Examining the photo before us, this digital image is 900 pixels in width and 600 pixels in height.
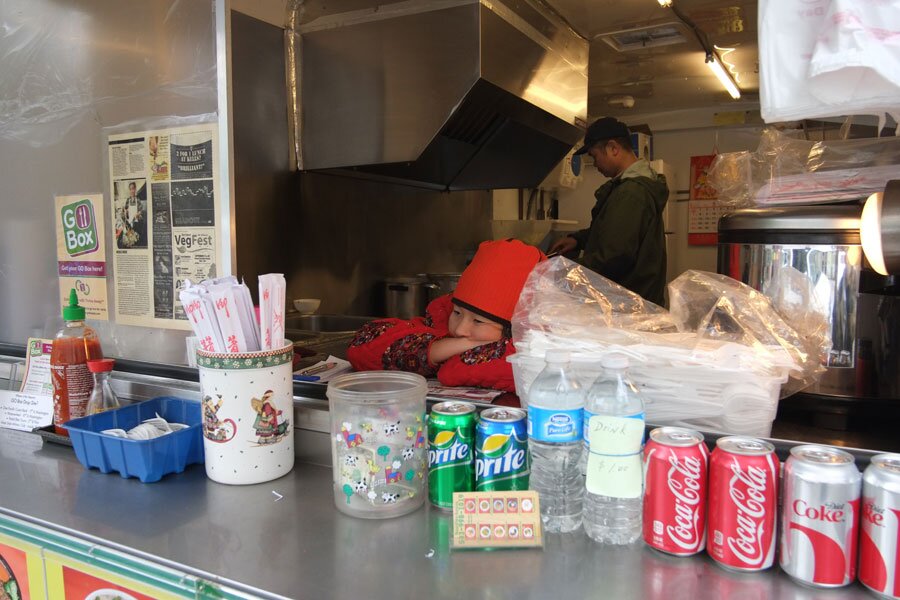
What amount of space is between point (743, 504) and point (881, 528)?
5.3 inches

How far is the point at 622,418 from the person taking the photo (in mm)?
795

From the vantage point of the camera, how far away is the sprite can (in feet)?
2.88

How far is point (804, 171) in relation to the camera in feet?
4.48

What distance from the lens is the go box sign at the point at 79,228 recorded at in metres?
1.66

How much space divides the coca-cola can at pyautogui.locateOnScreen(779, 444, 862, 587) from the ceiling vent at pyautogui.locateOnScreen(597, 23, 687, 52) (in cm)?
322

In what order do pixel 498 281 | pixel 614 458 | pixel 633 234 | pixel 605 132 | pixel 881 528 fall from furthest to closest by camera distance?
pixel 605 132 < pixel 633 234 < pixel 498 281 < pixel 614 458 < pixel 881 528

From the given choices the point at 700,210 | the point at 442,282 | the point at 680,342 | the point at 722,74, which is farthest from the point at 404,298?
the point at 700,210

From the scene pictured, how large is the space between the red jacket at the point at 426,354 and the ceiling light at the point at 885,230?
0.77 m

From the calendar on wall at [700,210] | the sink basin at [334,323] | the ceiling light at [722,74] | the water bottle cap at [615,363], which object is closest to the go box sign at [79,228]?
the sink basin at [334,323]

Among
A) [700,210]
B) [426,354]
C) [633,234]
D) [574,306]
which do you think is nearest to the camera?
[574,306]

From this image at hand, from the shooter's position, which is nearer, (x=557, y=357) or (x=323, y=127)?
(x=557, y=357)

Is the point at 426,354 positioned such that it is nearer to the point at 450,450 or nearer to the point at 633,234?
the point at 450,450

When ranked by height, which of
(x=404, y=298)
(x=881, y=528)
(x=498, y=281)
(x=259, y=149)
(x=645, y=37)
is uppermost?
(x=645, y=37)

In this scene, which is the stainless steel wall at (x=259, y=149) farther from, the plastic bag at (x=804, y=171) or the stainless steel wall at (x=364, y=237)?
the plastic bag at (x=804, y=171)
